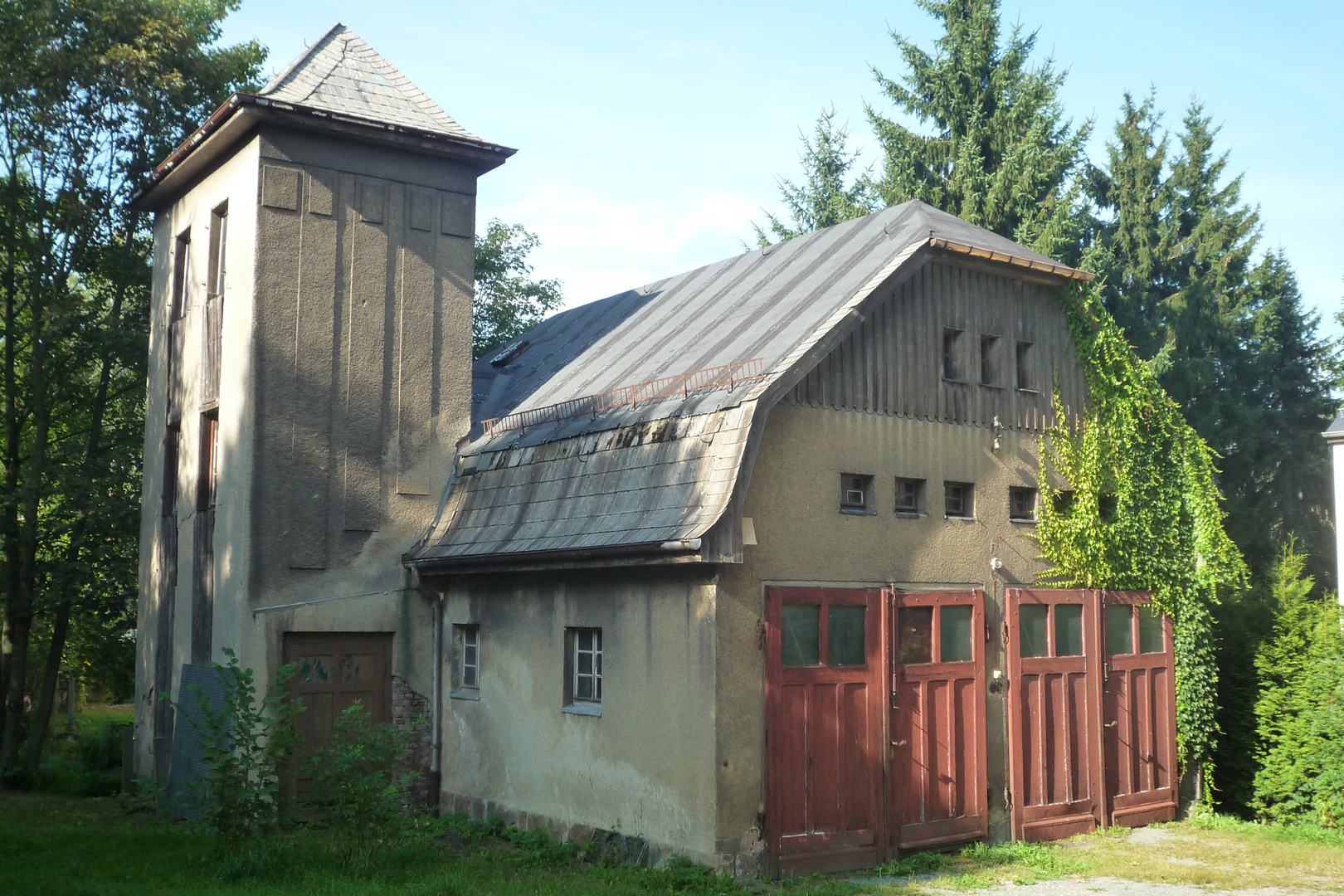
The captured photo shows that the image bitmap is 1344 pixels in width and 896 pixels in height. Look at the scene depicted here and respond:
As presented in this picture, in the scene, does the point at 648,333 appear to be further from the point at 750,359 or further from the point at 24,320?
the point at 24,320

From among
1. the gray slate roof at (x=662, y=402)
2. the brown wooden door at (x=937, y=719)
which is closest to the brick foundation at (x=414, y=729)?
the gray slate roof at (x=662, y=402)

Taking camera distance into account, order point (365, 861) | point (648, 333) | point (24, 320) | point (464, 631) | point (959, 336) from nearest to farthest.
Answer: point (365, 861) < point (959, 336) < point (464, 631) < point (648, 333) < point (24, 320)

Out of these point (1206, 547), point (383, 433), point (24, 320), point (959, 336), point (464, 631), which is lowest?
point (464, 631)

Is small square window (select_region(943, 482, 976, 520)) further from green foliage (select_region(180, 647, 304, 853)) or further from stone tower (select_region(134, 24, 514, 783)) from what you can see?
green foliage (select_region(180, 647, 304, 853))

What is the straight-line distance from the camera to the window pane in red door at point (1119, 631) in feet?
46.3

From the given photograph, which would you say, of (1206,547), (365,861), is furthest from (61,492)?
(1206,547)

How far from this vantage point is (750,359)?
468 inches

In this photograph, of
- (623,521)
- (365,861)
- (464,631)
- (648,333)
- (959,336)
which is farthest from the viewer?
(648,333)

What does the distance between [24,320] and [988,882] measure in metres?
20.0

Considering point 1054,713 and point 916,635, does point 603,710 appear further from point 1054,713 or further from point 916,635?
point 1054,713

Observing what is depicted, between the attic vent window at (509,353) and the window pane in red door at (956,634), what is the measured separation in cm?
850

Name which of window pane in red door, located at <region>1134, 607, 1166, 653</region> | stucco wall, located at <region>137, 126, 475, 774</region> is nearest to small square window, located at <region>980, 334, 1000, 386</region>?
window pane in red door, located at <region>1134, 607, 1166, 653</region>

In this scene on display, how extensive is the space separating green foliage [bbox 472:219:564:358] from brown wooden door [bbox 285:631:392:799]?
49.2 feet

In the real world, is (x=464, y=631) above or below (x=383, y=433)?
below
